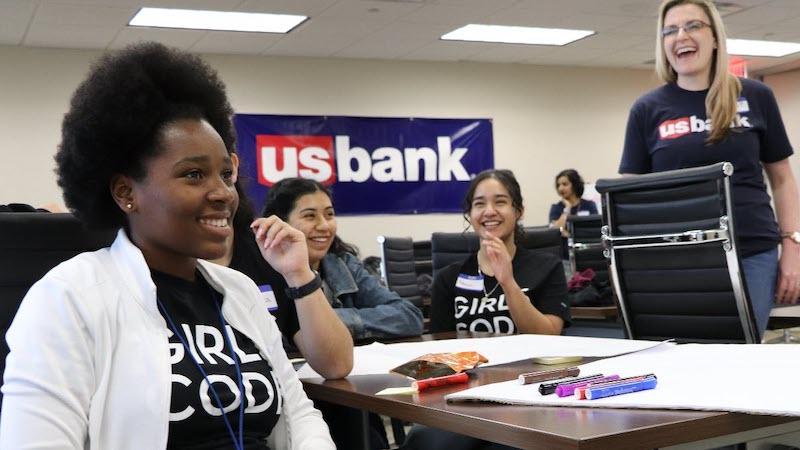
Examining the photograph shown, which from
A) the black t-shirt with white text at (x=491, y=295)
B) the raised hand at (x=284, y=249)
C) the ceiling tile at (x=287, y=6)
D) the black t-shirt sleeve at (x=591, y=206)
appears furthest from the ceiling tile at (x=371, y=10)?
the raised hand at (x=284, y=249)

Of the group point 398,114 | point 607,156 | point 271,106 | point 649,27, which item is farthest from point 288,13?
point 607,156

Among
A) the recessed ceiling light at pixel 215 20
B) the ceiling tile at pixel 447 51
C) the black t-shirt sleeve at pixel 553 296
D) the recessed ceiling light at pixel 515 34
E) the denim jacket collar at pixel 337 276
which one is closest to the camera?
the denim jacket collar at pixel 337 276

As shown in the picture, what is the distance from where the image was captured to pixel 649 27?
8352 mm

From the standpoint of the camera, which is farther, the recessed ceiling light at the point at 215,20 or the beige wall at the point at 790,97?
the beige wall at the point at 790,97

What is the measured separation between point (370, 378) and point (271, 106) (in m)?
7.38

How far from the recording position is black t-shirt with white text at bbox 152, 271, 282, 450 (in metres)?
1.29

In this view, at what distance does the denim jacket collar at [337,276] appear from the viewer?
2553 mm

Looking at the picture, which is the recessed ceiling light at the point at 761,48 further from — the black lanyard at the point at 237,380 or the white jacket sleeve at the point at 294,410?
the black lanyard at the point at 237,380

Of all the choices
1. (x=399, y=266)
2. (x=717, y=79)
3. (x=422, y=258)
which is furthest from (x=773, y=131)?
(x=422, y=258)

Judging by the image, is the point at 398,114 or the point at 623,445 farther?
the point at 398,114

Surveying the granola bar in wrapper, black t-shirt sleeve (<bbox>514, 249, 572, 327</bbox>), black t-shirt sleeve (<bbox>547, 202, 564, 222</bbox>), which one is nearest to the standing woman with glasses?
black t-shirt sleeve (<bbox>514, 249, 572, 327</bbox>)

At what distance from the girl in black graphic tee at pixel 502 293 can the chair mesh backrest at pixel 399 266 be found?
272cm

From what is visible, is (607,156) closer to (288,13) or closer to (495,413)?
(288,13)

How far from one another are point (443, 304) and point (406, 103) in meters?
6.71
